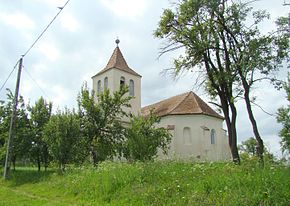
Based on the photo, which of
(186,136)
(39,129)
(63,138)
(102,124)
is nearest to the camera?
(63,138)

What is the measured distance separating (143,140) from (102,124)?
13.7ft

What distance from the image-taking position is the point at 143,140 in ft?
90.5

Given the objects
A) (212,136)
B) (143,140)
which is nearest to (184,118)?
(212,136)

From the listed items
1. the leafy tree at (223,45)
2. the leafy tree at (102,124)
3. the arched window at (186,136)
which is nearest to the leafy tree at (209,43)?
the leafy tree at (223,45)

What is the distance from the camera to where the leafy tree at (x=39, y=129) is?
84.5 feet

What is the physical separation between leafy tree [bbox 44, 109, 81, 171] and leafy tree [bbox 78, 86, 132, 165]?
637cm

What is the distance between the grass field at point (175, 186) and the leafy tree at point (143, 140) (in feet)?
39.9

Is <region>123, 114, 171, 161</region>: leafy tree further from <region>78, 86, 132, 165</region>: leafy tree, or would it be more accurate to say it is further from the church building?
the church building

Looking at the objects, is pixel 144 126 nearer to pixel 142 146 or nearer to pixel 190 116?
pixel 142 146

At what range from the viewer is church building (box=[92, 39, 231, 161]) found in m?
38.8

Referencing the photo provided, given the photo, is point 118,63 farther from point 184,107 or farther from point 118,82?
point 184,107

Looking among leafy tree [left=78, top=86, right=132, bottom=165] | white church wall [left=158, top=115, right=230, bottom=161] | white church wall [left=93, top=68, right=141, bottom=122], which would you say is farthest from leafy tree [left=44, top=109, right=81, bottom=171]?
white church wall [left=93, top=68, right=141, bottom=122]

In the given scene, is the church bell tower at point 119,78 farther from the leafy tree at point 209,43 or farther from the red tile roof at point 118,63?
the leafy tree at point 209,43

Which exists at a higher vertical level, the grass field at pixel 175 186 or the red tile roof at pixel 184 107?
the red tile roof at pixel 184 107
